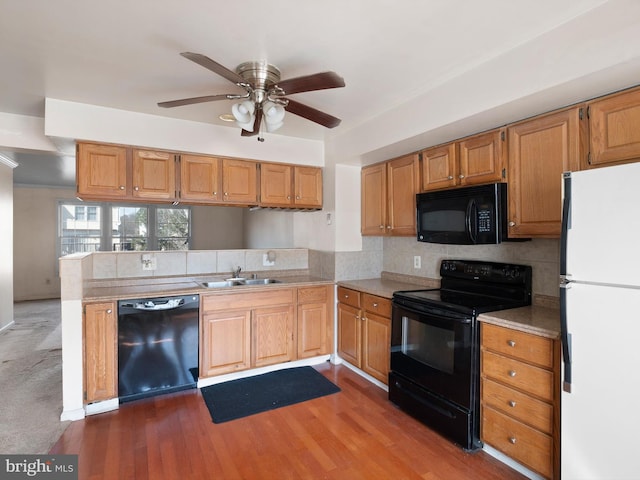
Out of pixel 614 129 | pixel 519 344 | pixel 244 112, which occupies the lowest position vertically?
pixel 519 344

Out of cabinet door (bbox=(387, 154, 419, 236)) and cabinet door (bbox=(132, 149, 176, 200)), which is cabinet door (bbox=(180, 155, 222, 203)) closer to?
cabinet door (bbox=(132, 149, 176, 200))

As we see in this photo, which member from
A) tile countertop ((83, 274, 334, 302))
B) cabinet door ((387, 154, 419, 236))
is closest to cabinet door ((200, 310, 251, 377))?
tile countertop ((83, 274, 334, 302))

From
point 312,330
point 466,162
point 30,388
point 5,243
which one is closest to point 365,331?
point 312,330

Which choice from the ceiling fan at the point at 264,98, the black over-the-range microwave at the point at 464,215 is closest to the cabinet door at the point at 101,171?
the ceiling fan at the point at 264,98

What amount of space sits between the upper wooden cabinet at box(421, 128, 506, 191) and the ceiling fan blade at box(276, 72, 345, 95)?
1213 millimetres

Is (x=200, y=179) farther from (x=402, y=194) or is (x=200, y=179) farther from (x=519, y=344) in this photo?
(x=519, y=344)

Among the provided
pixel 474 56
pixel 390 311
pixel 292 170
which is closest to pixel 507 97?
pixel 474 56

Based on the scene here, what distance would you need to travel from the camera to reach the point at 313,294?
3.59 metres

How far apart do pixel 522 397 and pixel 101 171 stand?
3.50 metres

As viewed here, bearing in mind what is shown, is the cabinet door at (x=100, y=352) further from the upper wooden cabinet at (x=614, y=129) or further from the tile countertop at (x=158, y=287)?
the upper wooden cabinet at (x=614, y=129)

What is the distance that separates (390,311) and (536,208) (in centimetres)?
137

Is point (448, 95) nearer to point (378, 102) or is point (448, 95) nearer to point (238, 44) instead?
point (378, 102)

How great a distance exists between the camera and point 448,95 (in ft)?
7.66

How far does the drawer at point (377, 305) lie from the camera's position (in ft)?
9.77
